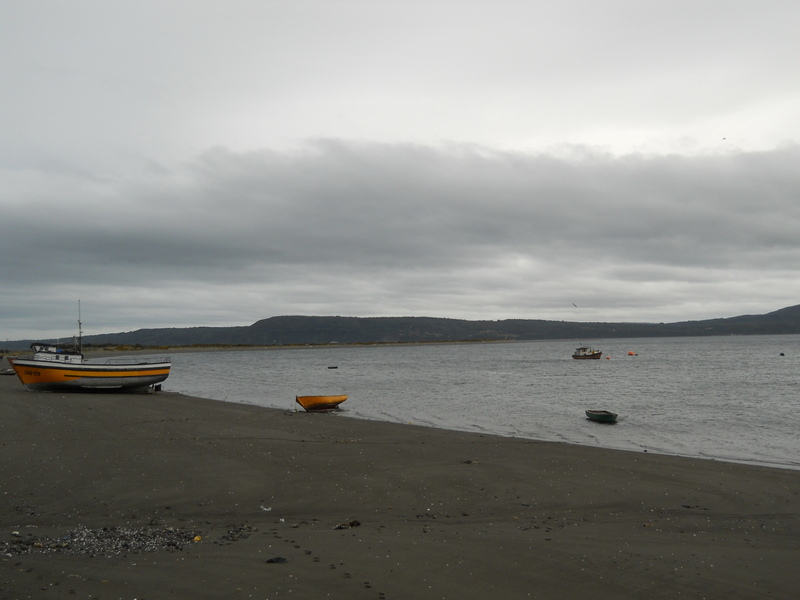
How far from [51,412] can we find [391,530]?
20.6 meters

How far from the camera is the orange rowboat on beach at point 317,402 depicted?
31.4 metres

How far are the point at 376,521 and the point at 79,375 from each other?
31326mm

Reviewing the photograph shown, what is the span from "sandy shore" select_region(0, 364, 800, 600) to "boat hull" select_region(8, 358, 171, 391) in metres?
18.1

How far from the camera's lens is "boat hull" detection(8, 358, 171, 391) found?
34.4 meters

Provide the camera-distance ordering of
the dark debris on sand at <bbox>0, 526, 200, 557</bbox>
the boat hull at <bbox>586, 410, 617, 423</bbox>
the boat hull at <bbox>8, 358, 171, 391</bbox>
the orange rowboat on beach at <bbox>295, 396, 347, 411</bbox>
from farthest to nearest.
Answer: the boat hull at <bbox>8, 358, 171, 391</bbox> → the orange rowboat on beach at <bbox>295, 396, 347, 411</bbox> → the boat hull at <bbox>586, 410, 617, 423</bbox> → the dark debris on sand at <bbox>0, 526, 200, 557</bbox>

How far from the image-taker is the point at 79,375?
3522cm

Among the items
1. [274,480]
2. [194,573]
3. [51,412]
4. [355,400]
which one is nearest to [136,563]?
[194,573]

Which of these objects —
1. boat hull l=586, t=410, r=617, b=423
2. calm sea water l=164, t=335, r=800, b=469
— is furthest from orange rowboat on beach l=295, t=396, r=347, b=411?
boat hull l=586, t=410, r=617, b=423

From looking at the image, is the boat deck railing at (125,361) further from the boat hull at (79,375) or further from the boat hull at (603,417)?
the boat hull at (603,417)

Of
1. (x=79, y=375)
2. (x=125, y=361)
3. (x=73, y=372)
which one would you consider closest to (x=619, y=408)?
(x=79, y=375)

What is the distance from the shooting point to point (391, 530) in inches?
368

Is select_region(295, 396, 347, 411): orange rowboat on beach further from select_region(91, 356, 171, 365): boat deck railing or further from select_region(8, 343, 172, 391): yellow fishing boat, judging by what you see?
select_region(91, 356, 171, 365): boat deck railing

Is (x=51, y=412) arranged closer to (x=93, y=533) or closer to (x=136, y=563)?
(x=93, y=533)

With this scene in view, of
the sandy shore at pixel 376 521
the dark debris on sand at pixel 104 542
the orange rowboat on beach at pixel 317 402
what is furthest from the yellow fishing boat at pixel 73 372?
the dark debris on sand at pixel 104 542
